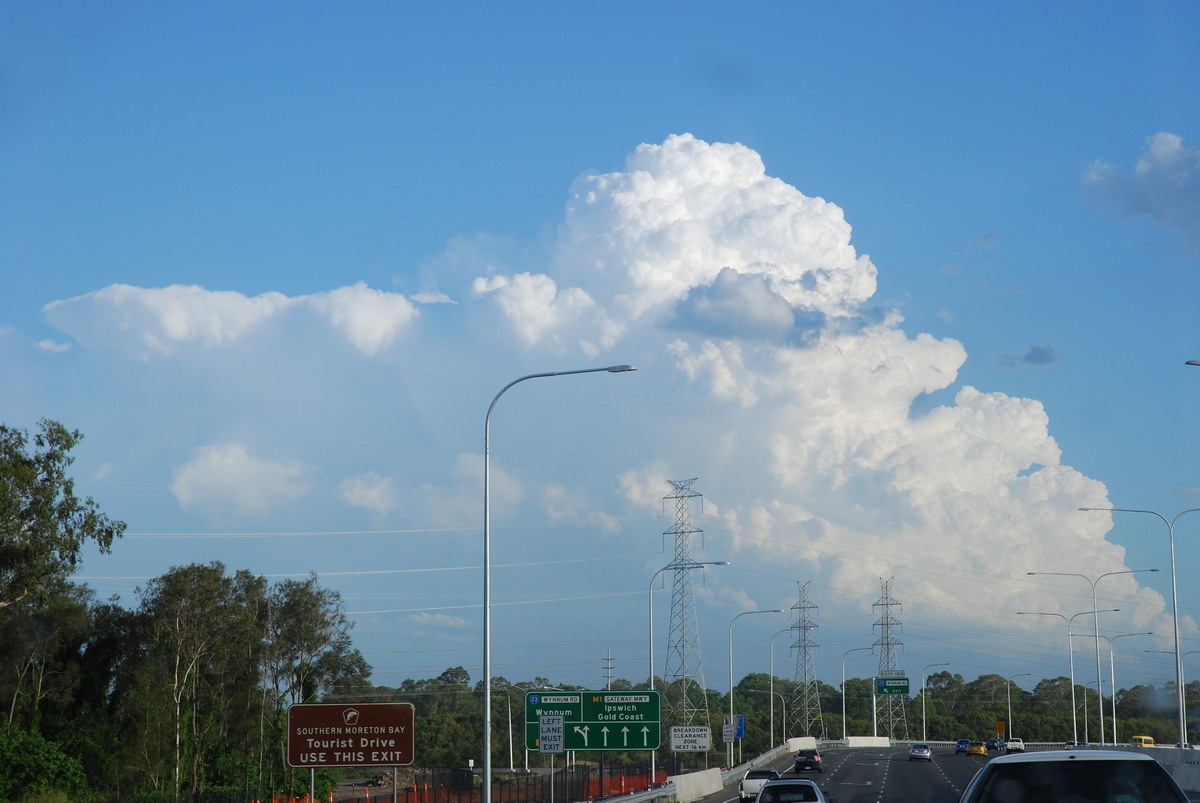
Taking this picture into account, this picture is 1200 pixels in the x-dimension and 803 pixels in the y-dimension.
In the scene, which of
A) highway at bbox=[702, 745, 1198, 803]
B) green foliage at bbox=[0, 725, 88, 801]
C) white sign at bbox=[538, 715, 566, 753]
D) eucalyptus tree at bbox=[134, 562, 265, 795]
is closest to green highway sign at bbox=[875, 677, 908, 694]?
highway at bbox=[702, 745, 1198, 803]

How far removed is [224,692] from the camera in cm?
8712

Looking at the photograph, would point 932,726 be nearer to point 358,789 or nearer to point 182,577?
point 358,789

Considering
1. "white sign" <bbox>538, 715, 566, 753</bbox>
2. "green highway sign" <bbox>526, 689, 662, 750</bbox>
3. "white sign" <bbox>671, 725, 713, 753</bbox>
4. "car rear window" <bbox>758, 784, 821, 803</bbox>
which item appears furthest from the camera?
"white sign" <bbox>671, 725, 713, 753</bbox>

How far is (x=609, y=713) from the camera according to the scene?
128 ft

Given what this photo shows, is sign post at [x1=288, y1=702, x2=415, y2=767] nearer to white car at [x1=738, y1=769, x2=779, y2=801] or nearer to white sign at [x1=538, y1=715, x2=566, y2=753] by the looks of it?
white sign at [x1=538, y1=715, x2=566, y2=753]

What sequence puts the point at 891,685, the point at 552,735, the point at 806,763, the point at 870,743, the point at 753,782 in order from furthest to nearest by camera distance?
the point at 870,743 → the point at 891,685 → the point at 806,763 → the point at 753,782 → the point at 552,735

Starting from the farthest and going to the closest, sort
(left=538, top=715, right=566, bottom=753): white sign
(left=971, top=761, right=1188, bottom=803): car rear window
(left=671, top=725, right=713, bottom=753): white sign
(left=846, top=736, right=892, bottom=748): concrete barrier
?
1. (left=846, top=736, right=892, bottom=748): concrete barrier
2. (left=671, top=725, right=713, bottom=753): white sign
3. (left=538, top=715, right=566, bottom=753): white sign
4. (left=971, top=761, right=1188, bottom=803): car rear window

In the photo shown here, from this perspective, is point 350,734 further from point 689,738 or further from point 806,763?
point 806,763

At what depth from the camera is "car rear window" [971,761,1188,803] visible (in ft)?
29.9

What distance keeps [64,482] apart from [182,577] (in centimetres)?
Answer: 2970

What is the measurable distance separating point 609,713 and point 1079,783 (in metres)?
30.7

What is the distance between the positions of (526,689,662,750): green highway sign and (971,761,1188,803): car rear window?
30.0 m

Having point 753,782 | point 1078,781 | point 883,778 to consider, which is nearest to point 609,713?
point 753,782

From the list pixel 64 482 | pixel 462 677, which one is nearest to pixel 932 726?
pixel 462 677
